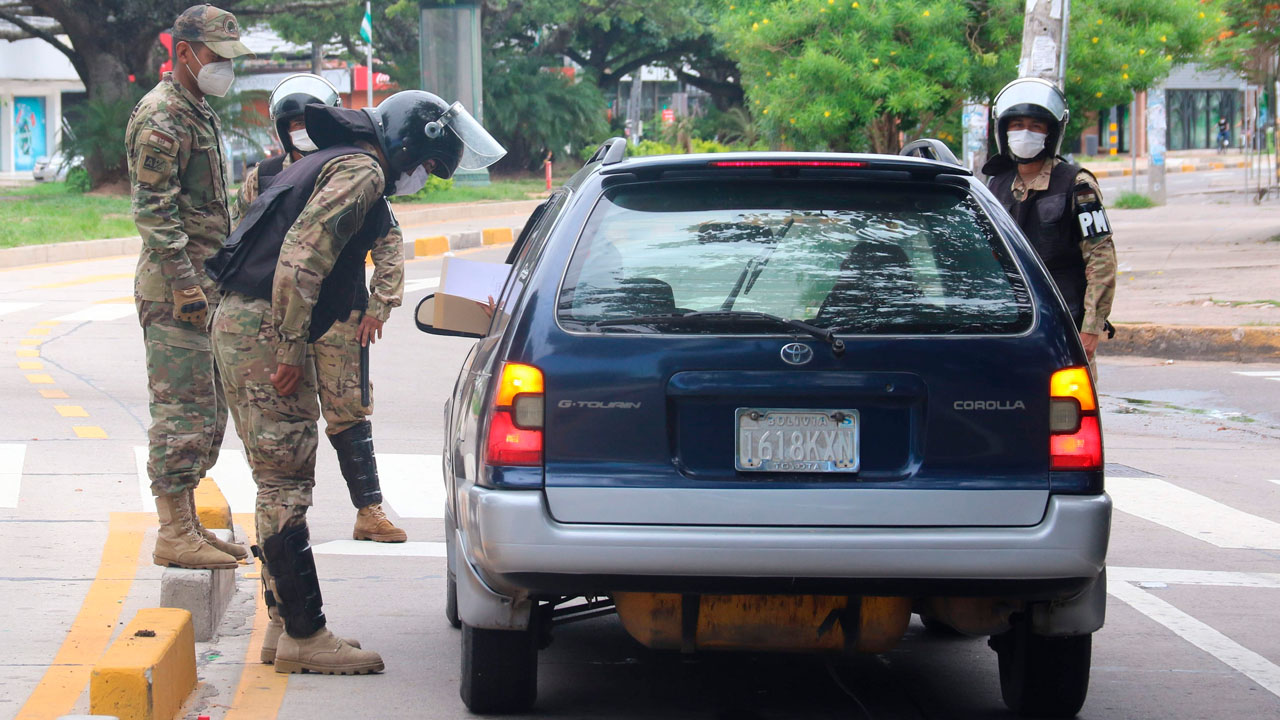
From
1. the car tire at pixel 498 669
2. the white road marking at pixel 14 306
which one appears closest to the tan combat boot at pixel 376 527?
the car tire at pixel 498 669

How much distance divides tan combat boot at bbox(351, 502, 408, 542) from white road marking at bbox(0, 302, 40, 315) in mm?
9551

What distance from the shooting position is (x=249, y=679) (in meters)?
4.87

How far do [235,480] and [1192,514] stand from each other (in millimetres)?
4947

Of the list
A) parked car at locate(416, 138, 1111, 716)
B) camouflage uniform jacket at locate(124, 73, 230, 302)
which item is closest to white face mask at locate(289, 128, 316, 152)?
camouflage uniform jacket at locate(124, 73, 230, 302)

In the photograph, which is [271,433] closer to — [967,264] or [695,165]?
[695,165]

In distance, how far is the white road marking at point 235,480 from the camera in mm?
7715

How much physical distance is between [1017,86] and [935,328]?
3.01 m

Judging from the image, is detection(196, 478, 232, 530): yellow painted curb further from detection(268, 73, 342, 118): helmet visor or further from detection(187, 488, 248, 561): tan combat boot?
detection(268, 73, 342, 118): helmet visor

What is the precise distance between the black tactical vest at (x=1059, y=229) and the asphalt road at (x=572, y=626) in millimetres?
1239

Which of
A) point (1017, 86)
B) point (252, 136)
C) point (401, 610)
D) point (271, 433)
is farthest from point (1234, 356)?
point (252, 136)

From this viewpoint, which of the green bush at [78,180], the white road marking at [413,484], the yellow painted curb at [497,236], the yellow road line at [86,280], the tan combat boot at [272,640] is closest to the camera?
the tan combat boot at [272,640]

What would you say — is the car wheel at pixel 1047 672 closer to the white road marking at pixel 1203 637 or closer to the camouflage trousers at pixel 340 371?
the white road marking at pixel 1203 637

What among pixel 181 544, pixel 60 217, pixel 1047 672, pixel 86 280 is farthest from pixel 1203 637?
pixel 60 217

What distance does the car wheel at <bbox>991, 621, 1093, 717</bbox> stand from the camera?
14.4 feet
